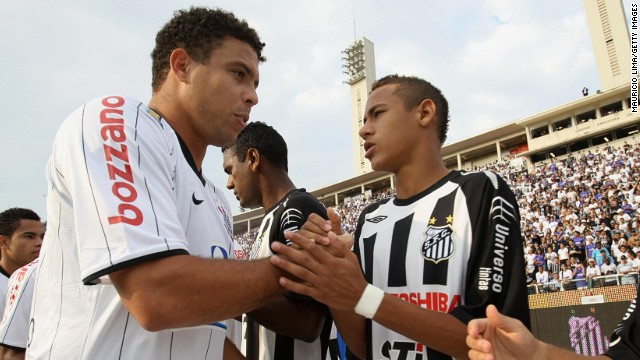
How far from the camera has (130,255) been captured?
4.68 ft

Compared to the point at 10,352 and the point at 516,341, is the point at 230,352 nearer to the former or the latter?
the point at 516,341

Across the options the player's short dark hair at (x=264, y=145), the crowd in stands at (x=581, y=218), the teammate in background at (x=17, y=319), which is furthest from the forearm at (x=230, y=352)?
the crowd in stands at (x=581, y=218)

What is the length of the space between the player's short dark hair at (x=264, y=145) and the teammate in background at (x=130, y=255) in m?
1.89

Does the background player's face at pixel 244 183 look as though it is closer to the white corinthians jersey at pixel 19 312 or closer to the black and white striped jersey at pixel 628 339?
the white corinthians jersey at pixel 19 312

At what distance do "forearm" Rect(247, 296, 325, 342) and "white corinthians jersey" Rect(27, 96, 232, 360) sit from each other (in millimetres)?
765

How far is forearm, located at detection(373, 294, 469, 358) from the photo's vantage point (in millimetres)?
2037

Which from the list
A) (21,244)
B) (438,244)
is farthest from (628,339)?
(21,244)

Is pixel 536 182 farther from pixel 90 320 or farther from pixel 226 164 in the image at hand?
pixel 90 320

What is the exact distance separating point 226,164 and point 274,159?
1.46ft

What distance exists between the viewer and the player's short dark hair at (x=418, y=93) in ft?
10.1

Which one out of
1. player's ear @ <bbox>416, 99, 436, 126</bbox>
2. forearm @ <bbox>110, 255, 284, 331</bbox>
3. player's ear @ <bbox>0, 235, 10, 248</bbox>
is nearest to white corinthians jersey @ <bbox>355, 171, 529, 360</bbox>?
player's ear @ <bbox>416, 99, 436, 126</bbox>

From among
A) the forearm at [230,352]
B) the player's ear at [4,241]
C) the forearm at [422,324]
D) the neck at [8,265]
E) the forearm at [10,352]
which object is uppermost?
the player's ear at [4,241]

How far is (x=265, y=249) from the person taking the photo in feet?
11.0

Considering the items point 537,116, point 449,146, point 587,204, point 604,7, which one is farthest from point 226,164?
point 604,7
